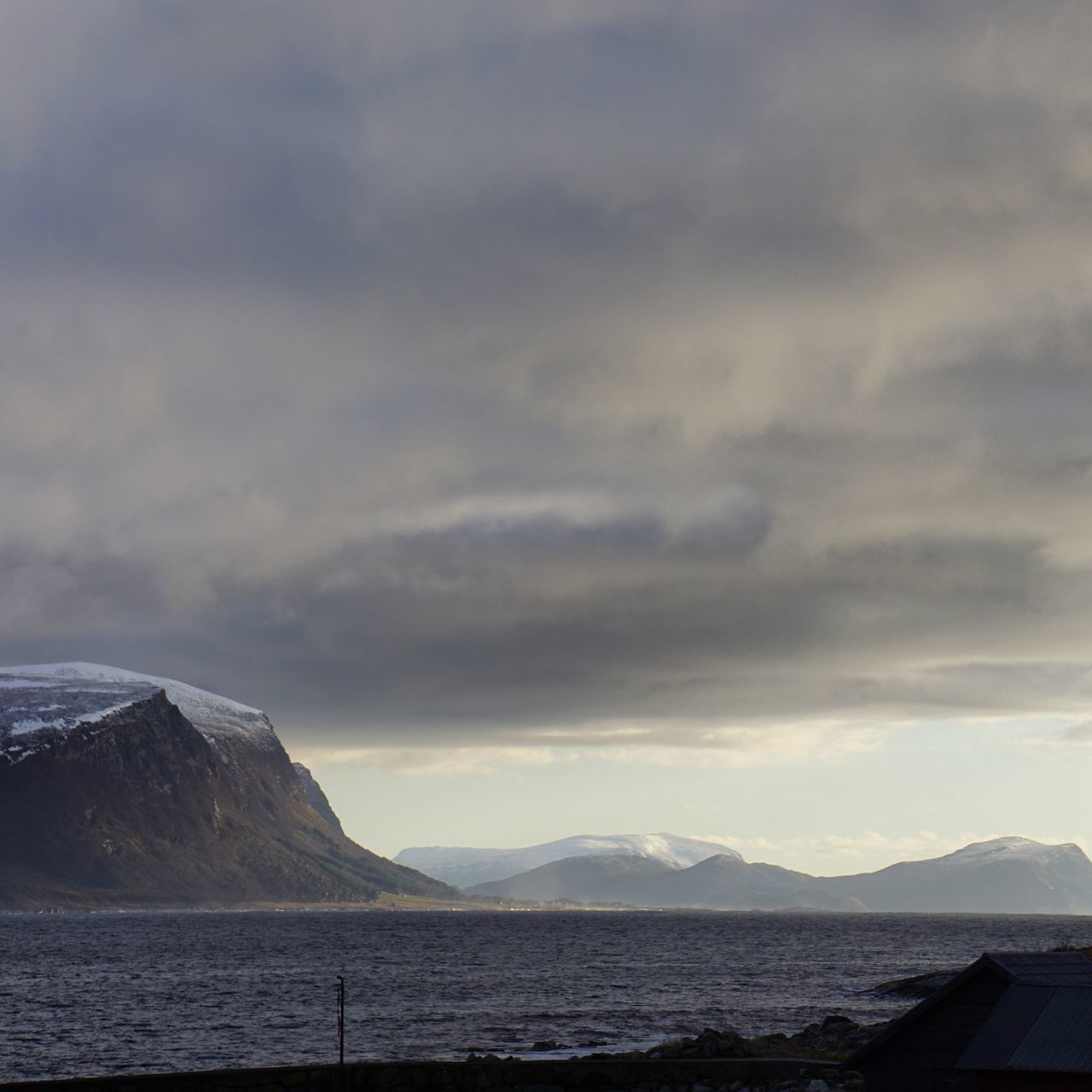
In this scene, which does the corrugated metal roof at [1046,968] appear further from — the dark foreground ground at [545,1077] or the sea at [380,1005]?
the sea at [380,1005]

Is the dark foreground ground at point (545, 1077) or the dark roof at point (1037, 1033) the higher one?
the dark roof at point (1037, 1033)

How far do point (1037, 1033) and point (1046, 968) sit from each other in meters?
3.56

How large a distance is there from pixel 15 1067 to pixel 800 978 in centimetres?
9585

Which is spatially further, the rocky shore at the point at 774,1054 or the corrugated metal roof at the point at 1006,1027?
the rocky shore at the point at 774,1054

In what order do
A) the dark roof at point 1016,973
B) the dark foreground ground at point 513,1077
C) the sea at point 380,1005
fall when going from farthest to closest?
1. the sea at point 380,1005
2. the dark foreground ground at point 513,1077
3. the dark roof at point 1016,973

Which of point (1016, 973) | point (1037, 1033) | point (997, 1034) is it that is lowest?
point (997, 1034)

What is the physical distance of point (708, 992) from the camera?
130000 millimetres

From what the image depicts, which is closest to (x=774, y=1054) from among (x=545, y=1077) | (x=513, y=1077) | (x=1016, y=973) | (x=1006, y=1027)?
(x=545, y=1077)

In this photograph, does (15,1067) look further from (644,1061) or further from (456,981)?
(456,981)

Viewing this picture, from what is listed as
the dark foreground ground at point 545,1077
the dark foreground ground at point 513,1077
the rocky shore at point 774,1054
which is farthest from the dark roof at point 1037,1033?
the dark foreground ground at point 545,1077

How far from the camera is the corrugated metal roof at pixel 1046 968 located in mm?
44125

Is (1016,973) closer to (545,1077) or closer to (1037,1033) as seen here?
(1037,1033)

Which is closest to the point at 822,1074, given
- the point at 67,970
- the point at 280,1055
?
the point at 280,1055

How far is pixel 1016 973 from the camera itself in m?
44.5
